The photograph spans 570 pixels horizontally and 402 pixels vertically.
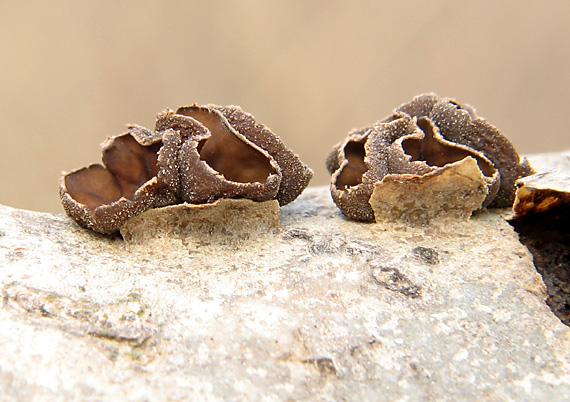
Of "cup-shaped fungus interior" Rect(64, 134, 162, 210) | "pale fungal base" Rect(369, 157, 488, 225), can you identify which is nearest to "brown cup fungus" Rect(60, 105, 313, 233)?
"cup-shaped fungus interior" Rect(64, 134, 162, 210)

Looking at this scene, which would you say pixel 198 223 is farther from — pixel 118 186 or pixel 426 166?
pixel 426 166

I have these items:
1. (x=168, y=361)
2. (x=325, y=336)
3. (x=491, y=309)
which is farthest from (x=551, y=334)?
(x=168, y=361)

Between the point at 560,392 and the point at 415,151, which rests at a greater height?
the point at 415,151

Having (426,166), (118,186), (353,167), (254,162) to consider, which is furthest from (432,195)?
(118,186)

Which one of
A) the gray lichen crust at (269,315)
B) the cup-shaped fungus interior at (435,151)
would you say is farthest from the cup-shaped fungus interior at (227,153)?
the cup-shaped fungus interior at (435,151)

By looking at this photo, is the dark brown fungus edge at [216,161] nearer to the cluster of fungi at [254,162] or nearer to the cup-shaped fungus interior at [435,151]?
the cluster of fungi at [254,162]

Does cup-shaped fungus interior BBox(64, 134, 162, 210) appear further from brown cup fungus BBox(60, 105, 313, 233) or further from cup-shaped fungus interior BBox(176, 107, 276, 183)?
cup-shaped fungus interior BBox(176, 107, 276, 183)

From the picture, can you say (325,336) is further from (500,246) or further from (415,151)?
(415,151)
